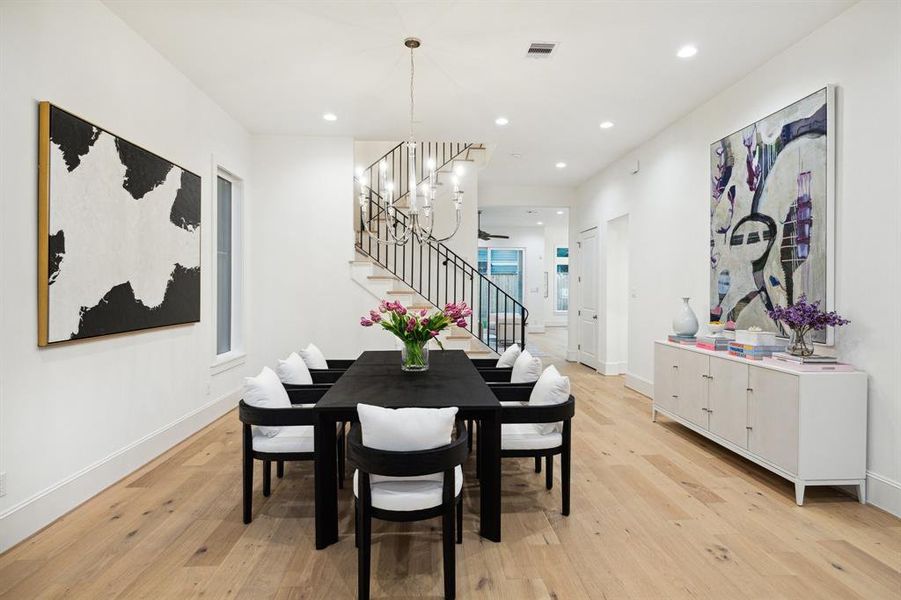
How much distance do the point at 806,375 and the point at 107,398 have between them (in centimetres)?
440

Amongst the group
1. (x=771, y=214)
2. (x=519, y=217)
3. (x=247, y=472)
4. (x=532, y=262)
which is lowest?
(x=247, y=472)

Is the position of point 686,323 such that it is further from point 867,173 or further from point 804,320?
point 867,173

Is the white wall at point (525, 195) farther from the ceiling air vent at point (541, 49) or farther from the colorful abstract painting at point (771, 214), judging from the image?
the ceiling air vent at point (541, 49)

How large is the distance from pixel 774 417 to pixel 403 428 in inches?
102

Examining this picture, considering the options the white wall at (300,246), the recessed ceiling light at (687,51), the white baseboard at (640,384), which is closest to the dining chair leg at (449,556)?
the recessed ceiling light at (687,51)

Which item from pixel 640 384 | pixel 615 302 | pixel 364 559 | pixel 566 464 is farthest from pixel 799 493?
pixel 615 302

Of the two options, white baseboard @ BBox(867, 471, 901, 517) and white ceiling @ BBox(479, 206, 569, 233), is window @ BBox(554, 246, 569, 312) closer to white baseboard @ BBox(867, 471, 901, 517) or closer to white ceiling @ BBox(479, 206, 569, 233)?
white ceiling @ BBox(479, 206, 569, 233)

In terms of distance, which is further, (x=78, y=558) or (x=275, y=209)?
(x=275, y=209)

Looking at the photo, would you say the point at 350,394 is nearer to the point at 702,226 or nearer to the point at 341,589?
the point at 341,589

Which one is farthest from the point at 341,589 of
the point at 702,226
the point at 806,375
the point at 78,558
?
the point at 702,226

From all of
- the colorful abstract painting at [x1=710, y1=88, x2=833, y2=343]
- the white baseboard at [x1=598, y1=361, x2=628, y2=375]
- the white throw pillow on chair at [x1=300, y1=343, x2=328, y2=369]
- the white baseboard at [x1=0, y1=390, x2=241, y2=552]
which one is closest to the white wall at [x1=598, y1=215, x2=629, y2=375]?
the white baseboard at [x1=598, y1=361, x2=628, y2=375]

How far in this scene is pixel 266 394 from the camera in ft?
8.40

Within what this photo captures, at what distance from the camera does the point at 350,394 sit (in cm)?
260

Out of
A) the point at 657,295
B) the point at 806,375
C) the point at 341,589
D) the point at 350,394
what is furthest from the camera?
the point at 657,295
